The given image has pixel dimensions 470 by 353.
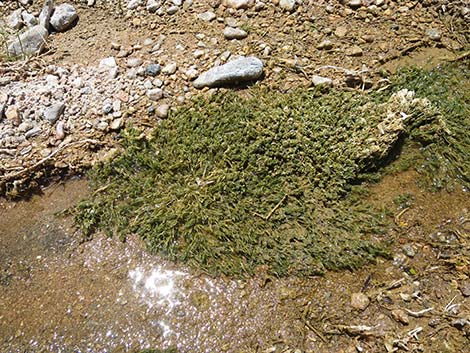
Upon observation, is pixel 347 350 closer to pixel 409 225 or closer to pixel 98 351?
pixel 409 225

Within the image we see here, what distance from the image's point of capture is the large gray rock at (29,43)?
13.9 feet

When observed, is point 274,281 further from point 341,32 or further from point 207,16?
point 207,16

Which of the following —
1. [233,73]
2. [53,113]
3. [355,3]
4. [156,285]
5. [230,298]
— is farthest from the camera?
[355,3]

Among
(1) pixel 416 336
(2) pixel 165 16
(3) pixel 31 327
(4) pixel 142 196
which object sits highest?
(2) pixel 165 16

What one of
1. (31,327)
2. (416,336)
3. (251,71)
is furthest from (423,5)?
(31,327)

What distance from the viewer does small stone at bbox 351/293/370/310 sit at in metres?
3.07

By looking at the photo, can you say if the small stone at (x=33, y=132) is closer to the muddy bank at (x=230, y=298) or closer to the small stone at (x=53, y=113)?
the small stone at (x=53, y=113)

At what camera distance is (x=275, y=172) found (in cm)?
351

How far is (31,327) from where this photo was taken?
3.25 metres

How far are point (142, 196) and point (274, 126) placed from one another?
48.3 inches

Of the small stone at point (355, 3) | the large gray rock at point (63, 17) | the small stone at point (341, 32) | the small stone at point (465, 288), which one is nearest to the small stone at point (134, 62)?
the large gray rock at point (63, 17)

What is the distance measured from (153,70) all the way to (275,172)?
1475mm

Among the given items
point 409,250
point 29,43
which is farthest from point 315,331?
point 29,43

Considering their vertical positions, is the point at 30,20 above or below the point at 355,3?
above
